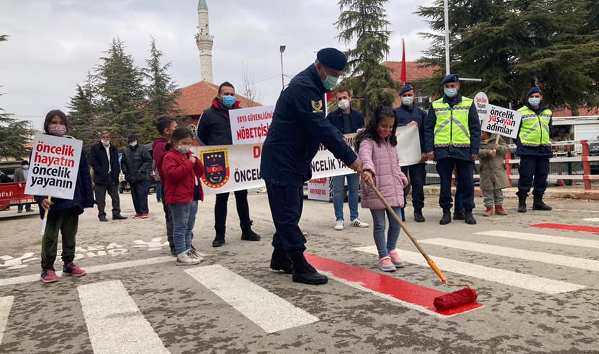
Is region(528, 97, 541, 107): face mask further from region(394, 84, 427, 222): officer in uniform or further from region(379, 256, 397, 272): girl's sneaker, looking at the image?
region(379, 256, 397, 272): girl's sneaker

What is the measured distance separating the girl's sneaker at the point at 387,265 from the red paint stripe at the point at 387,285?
0.11 meters

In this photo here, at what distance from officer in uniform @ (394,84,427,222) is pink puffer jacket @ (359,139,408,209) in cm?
322

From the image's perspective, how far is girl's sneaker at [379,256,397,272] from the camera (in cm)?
464

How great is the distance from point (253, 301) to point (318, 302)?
0.52 metres

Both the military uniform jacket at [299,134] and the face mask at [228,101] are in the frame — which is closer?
the military uniform jacket at [299,134]

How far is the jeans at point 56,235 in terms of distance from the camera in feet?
16.8

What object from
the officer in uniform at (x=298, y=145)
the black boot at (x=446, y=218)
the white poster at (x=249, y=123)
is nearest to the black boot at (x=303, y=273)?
the officer in uniform at (x=298, y=145)

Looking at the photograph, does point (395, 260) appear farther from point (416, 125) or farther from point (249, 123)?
point (416, 125)

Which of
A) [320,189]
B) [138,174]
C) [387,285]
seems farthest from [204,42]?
[387,285]

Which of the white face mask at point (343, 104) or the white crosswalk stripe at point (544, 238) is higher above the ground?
the white face mask at point (343, 104)

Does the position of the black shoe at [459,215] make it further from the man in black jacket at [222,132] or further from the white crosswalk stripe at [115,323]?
the white crosswalk stripe at [115,323]

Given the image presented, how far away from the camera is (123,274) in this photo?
5.21 metres

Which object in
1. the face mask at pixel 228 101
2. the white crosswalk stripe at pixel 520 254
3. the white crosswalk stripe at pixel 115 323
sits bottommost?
the white crosswalk stripe at pixel 115 323

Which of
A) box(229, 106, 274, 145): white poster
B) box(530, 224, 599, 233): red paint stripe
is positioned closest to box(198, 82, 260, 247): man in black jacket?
box(229, 106, 274, 145): white poster
